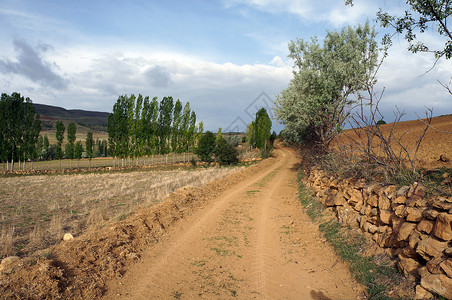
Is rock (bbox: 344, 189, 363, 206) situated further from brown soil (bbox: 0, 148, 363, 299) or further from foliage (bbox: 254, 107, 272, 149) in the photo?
foliage (bbox: 254, 107, 272, 149)

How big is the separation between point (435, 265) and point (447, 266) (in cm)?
23

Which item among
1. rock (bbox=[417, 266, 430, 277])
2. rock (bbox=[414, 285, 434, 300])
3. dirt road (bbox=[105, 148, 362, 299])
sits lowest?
dirt road (bbox=[105, 148, 362, 299])

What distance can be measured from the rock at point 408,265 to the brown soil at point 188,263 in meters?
0.85

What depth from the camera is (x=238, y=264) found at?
5855 millimetres

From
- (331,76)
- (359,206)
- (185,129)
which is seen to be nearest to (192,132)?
(185,129)

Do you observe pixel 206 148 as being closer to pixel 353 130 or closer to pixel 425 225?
pixel 353 130

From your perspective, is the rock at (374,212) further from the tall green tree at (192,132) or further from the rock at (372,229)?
the tall green tree at (192,132)

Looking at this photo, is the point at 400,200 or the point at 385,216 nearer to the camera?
the point at 400,200

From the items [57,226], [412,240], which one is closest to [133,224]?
[57,226]

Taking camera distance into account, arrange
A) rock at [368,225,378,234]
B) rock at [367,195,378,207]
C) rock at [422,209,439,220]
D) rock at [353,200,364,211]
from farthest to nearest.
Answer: rock at [353,200,364,211], rock at [367,195,378,207], rock at [368,225,378,234], rock at [422,209,439,220]

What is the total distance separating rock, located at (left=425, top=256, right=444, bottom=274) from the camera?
3736 millimetres

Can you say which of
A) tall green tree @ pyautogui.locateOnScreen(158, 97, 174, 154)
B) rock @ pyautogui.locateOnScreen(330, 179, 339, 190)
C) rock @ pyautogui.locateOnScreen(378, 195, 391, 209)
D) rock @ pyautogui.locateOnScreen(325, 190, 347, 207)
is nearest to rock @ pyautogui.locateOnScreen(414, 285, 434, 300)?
rock @ pyautogui.locateOnScreen(378, 195, 391, 209)

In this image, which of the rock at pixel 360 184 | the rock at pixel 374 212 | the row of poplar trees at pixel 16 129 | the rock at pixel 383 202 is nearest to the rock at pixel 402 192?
the rock at pixel 383 202

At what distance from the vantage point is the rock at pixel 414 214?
4.64m
